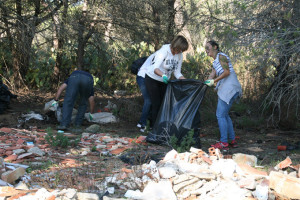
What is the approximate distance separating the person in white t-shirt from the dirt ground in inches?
36.3

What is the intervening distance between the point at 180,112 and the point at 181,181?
1.93 meters

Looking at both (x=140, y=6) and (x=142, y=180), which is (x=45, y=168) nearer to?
(x=142, y=180)

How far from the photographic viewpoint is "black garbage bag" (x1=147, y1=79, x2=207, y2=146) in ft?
17.1

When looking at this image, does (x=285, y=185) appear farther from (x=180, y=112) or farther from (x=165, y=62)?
(x=165, y=62)

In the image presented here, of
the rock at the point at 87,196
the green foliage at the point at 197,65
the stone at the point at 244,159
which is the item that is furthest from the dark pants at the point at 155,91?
the green foliage at the point at 197,65

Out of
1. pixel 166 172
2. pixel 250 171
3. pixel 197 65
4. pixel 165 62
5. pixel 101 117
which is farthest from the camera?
pixel 197 65

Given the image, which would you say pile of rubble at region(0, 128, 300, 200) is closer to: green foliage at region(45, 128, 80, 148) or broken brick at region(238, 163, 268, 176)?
broken brick at region(238, 163, 268, 176)

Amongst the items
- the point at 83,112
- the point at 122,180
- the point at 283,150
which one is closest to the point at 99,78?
the point at 83,112

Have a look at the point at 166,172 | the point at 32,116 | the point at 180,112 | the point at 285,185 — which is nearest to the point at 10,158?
the point at 166,172

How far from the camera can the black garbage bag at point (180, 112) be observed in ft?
17.1

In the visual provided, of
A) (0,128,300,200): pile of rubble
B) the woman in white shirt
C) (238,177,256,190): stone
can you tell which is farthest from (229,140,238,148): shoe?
(238,177,256,190): stone

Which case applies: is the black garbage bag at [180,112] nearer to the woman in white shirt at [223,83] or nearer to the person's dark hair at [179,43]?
the woman in white shirt at [223,83]

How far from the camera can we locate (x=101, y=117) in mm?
7340

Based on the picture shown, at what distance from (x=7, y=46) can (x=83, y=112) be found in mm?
3173
